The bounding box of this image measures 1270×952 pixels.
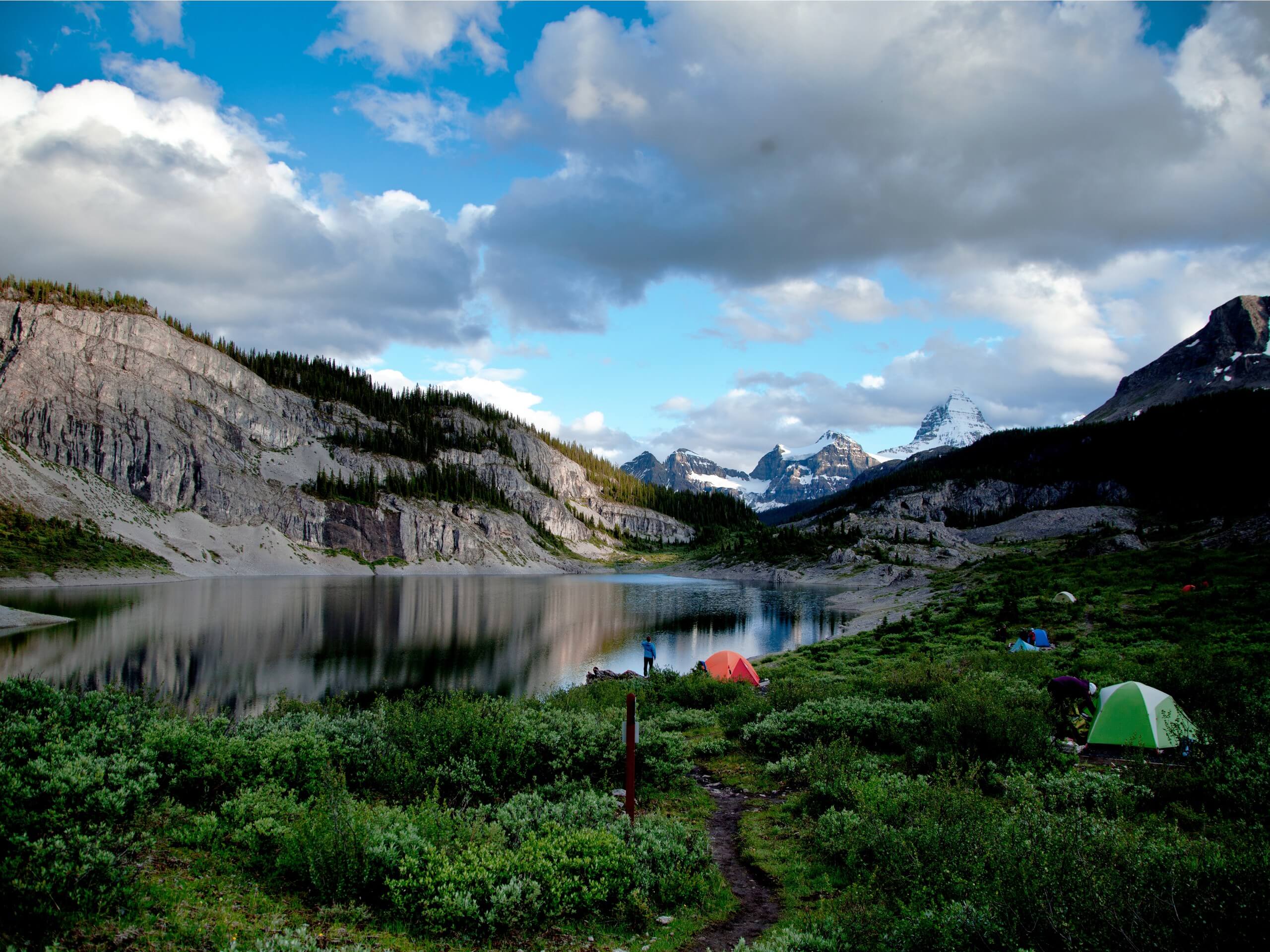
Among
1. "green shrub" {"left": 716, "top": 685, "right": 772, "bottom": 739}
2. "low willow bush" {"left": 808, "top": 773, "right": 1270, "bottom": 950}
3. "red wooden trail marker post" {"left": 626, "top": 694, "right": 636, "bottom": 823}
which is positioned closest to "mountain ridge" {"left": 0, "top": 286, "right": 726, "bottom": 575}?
"green shrub" {"left": 716, "top": 685, "right": 772, "bottom": 739}

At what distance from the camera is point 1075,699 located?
55.1 feet

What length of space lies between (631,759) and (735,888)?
2.62 meters

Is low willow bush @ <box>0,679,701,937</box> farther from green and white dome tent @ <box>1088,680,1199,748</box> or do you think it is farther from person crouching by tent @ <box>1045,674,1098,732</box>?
green and white dome tent @ <box>1088,680,1199,748</box>

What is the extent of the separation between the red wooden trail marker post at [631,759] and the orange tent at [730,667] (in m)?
19.4

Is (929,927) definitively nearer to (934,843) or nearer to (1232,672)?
(934,843)

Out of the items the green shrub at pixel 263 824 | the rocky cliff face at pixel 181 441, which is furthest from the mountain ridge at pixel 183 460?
the green shrub at pixel 263 824

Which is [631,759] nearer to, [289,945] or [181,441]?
[289,945]

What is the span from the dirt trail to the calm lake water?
55.0 feet

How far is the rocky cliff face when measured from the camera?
4921 inches

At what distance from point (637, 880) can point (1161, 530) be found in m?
118

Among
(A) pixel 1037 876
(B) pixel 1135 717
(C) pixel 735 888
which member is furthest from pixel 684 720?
(A) pixel 1037 876

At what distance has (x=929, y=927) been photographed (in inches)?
254

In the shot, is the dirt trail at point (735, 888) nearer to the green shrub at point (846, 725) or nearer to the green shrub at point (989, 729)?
the green shrub at point (846, 725)

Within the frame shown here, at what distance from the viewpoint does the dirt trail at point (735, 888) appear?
827cm
